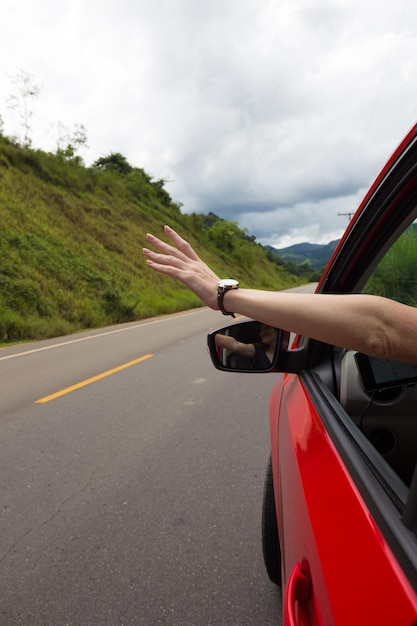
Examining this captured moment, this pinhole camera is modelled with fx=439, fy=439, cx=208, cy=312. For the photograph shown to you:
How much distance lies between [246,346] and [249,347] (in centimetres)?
1

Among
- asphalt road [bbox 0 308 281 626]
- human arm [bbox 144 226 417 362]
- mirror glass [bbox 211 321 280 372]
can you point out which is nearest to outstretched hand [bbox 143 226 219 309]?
human arm [bbox 144 226 417 362]

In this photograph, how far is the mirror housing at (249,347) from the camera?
149cm

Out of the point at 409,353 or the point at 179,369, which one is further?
the point at 179,369

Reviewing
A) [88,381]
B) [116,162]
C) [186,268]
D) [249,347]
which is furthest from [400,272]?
[116,162]

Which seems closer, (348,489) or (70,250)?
(348,489)

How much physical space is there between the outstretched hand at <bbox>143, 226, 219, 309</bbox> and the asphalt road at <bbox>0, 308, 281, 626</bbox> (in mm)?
1525

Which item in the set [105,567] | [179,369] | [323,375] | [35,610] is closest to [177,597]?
[105,567]

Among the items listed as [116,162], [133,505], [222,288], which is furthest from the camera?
[116,162]

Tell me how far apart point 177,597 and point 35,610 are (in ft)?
2.06

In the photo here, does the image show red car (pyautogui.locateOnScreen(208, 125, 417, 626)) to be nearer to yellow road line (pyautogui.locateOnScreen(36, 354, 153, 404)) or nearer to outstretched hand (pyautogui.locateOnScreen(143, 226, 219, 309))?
outstretched hand (pyautogui.locateOnScreen(143, 226, 219, 309))

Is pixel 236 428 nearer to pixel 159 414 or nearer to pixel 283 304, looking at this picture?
pixel 159 414

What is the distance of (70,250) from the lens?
22078 millimetres

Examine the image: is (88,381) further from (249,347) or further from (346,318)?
(346,318)

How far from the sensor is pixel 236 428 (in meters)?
4.29
